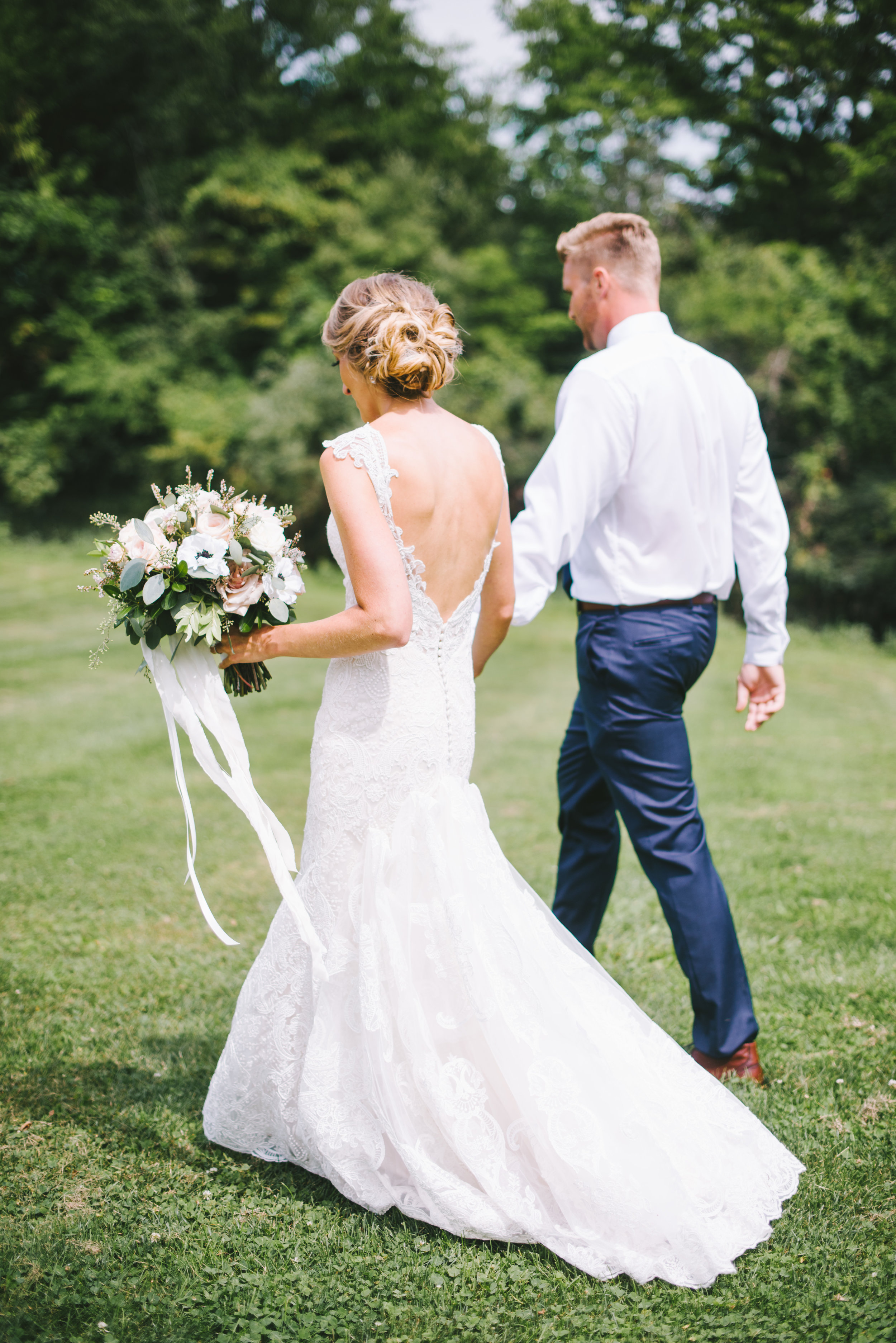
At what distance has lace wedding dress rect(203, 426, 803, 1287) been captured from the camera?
2453mm

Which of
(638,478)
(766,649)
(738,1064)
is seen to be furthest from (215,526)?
(738,1064)

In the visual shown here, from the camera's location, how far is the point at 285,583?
2650 millimetres

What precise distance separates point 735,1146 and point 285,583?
181 centimetres

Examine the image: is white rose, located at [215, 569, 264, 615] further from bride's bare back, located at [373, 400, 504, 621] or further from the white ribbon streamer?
bride's bare back, located at [373, 400, 504, 621]

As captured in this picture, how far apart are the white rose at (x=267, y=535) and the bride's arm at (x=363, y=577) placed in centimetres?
18

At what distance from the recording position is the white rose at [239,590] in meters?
2.59

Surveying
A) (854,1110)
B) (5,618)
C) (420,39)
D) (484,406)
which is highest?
(420,39)

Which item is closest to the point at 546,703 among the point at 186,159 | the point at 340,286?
the point at 340,286

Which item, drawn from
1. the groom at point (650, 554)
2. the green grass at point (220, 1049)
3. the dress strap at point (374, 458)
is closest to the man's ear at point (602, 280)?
the groom at point (650, 554)

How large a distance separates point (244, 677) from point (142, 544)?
480 millimetres

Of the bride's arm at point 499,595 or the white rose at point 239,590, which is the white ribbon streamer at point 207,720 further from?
the bride's arm at point 499,595

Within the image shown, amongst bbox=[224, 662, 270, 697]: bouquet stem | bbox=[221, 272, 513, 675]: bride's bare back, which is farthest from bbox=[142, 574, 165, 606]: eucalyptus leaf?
bbox=[224, 662, 270, 697]: bouquet stem

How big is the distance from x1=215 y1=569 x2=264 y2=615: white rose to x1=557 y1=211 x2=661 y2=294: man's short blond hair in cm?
148

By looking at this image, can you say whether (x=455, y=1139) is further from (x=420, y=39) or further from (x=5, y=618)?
(x=420, y=39)
